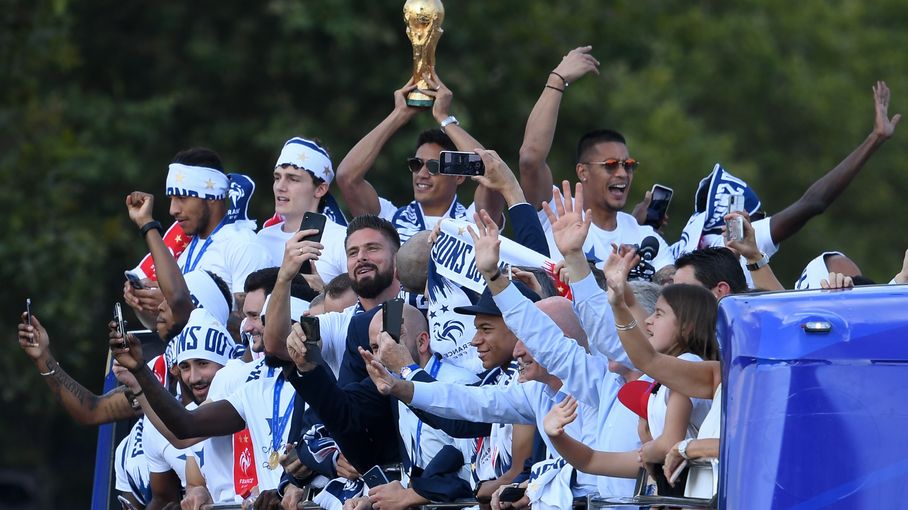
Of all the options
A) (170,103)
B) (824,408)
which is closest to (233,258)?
(824,408)

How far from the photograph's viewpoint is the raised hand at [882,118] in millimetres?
10254

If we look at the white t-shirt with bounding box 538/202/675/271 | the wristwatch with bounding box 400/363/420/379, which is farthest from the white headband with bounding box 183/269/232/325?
the wristwatch with bounding box 400/363/420/379

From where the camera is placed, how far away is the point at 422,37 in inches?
414

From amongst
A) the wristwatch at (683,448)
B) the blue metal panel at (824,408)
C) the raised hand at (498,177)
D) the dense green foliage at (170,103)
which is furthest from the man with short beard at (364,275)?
the dense green foliage at (170,103)

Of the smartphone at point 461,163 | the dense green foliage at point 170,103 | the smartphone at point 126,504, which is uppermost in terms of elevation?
the dense green foliage at point 170,103

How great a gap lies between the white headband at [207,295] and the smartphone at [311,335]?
2843mm

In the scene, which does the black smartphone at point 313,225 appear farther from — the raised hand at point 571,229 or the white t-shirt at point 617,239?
the white t-shirt at point 617,239

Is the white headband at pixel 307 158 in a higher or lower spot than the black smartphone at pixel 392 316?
higher

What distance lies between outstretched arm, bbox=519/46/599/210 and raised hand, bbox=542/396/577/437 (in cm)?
312

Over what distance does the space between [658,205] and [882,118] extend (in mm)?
1605

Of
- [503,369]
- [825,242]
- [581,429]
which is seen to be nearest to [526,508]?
[581,429]

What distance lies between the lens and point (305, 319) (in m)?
8.41

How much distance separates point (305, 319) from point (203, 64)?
15.2 m

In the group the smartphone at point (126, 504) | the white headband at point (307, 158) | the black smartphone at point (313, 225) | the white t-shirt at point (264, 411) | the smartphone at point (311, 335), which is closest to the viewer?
the smartphone at point (311, 335)
